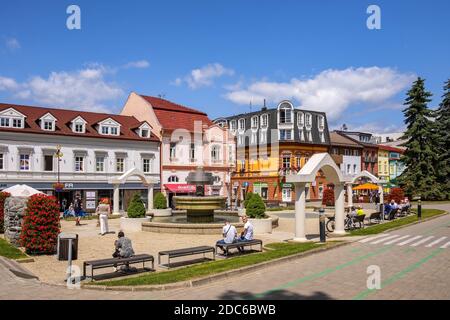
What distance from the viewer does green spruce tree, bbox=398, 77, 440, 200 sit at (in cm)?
5462

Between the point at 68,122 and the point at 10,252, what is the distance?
29.5m

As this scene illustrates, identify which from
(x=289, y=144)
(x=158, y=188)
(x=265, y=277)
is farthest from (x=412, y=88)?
(x=265, y=277)

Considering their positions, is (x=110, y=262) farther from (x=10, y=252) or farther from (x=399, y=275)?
(x=399, y=275)

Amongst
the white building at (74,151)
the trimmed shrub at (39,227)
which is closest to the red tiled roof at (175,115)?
the white building at (74,151)

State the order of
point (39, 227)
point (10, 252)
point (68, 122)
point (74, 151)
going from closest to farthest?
1. point (10, 252)
2. point (39, 227)
3. point (74, 151)
4. point (68, 122)

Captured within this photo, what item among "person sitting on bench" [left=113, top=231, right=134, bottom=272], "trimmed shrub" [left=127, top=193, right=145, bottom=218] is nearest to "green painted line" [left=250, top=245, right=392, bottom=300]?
"person sitting on bench" [left=113, top=231, right=134, bottom=272]

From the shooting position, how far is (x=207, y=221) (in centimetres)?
2572

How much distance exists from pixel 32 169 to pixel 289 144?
34.6 meters

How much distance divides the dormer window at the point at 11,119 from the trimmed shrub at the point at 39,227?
26.1m

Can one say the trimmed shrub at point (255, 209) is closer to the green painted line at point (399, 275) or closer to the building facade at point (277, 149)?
the green painted line at point (399, 275)

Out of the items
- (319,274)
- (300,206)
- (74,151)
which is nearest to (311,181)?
(300,206)

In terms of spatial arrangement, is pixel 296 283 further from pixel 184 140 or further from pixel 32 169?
pixel 184 140

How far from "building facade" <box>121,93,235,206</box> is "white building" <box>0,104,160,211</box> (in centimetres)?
155

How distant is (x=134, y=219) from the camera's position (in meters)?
25.0
